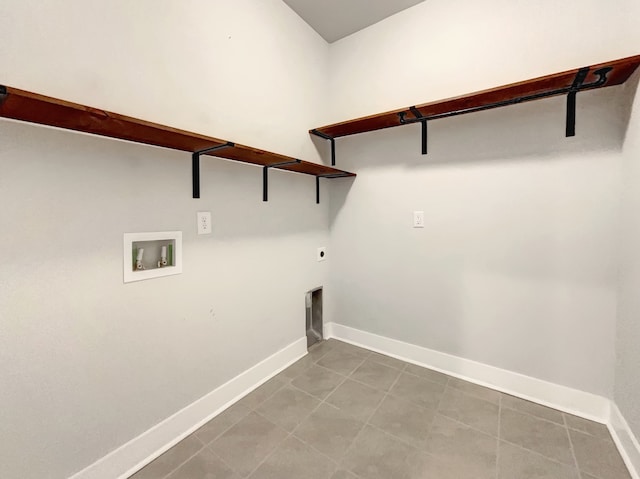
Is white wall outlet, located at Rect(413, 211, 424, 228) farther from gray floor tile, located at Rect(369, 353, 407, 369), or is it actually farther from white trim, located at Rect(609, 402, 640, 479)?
white trim, located at Rect(609, 402, 640, 479)

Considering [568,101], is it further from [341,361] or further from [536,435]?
[341,361]

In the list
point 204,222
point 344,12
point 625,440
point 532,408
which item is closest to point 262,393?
point 204,222

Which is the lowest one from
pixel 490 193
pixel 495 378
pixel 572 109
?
pixel 495 378

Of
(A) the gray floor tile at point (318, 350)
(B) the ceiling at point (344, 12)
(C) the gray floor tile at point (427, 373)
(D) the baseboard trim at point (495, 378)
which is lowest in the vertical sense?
(C) the gray floor tile at point (427, 373)

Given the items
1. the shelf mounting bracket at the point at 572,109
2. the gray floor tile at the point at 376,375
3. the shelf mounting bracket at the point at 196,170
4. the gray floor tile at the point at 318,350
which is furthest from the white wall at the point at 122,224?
the shelf mounting bracket at the point at 572,109

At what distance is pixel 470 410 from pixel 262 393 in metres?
1.29

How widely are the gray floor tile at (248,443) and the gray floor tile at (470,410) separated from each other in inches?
39.0

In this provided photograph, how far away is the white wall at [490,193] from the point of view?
1.49 metres

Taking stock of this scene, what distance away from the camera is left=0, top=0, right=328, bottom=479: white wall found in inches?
37.3

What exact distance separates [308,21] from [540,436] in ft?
10.4

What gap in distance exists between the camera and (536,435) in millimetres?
1411

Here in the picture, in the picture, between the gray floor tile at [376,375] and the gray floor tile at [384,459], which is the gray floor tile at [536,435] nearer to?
the gray floor tile at [384,459]


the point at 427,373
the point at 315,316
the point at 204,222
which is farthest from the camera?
the point at 315,316

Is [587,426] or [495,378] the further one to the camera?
[495,378]
